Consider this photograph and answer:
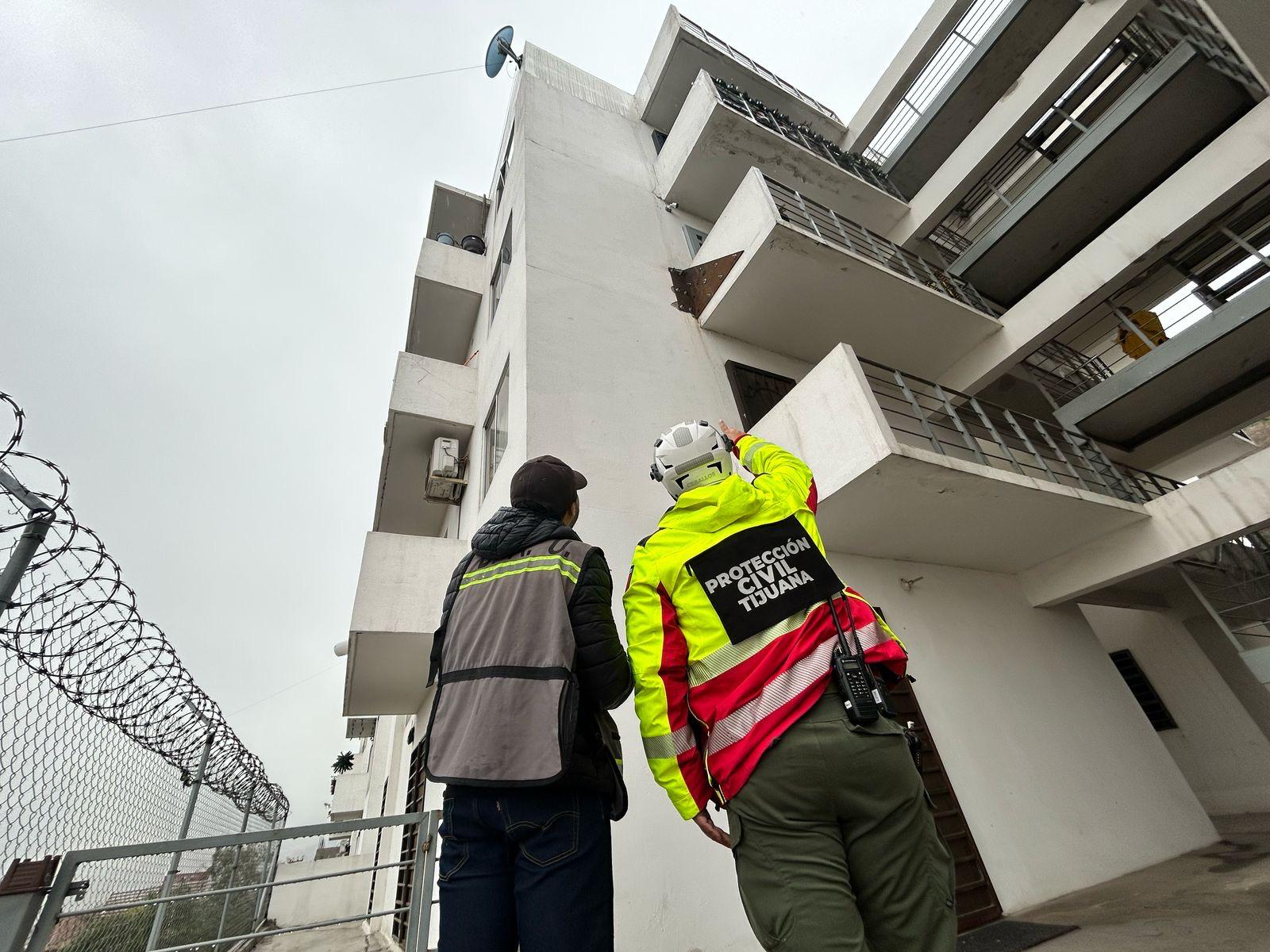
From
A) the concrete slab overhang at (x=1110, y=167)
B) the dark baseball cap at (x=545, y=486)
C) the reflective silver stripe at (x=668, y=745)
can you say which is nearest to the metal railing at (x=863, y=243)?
the concrete slab overhang at (x=1110, y=167)

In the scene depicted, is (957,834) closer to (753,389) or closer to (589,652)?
(589,652)

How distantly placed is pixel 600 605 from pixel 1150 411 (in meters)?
8.49

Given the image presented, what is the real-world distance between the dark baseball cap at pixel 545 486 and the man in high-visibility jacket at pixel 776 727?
0.43 metres

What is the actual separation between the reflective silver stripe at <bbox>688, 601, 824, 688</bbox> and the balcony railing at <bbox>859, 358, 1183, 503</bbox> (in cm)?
357

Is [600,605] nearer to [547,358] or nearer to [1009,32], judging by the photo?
[547,358]

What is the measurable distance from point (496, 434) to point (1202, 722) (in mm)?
10096

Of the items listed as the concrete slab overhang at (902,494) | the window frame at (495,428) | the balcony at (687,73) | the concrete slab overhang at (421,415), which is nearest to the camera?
the concrete slab overhang at (902,494)

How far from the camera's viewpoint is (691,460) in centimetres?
191

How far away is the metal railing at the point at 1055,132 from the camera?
7.11m

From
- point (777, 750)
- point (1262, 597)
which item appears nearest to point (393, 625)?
point (777, 750)

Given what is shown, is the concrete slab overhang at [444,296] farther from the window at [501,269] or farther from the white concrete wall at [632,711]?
the white concrete wall at [632,711]

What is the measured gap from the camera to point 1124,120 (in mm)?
6184

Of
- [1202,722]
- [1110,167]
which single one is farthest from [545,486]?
[1202,722]

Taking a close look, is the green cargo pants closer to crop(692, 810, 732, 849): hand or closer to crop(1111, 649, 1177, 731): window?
crop(692, 810, 732, 849): hand
